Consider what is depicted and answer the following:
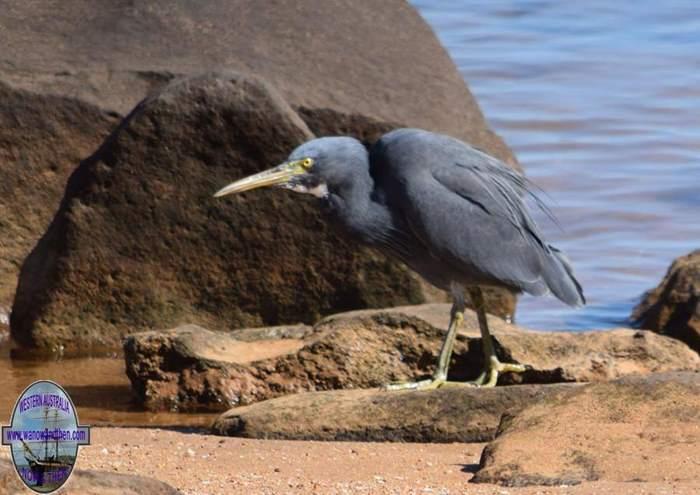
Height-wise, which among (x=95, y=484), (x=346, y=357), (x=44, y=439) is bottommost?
(x=346, y=357)

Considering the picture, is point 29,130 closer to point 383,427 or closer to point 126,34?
point 126,34

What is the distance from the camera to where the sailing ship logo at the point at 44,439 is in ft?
12.6

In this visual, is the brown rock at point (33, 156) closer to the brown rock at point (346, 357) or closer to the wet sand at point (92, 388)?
the wet sand at point (92, 388)

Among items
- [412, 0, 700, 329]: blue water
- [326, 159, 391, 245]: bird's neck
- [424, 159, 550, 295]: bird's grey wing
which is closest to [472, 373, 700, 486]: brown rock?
[424, 159, 550, 295]: bird's grey wing

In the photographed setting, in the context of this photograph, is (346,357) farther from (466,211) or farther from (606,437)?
(606,437)

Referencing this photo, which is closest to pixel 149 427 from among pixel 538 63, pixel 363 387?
pixel 363 387

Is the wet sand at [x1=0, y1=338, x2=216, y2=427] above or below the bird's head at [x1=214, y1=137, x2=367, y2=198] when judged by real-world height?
below

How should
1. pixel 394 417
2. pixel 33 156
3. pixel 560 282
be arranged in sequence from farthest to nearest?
pixel 33 156 → pixel 560 282 → pixel 394 417

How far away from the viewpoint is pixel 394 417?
6.02m

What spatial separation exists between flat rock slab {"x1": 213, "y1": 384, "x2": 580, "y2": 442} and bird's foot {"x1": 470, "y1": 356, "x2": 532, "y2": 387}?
0.63 meters

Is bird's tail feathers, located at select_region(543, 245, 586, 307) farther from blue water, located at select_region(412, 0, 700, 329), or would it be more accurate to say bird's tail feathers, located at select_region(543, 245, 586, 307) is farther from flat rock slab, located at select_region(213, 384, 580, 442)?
blue water, located at select_region(412, 0, 700, 329)

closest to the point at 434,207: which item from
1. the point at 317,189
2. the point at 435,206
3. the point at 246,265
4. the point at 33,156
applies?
the point at 435,206

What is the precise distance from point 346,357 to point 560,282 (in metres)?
0.94

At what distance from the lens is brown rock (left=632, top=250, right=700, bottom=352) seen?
8086mm
